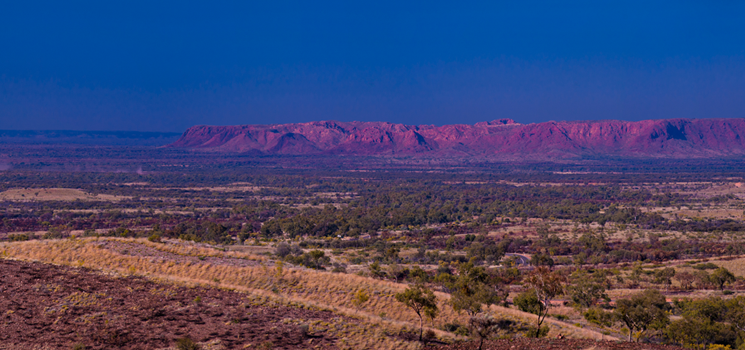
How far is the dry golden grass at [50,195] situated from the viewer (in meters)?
111

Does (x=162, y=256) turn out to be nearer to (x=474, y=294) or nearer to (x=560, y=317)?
(x=474, y=294)

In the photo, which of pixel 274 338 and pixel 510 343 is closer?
pixel 510 343

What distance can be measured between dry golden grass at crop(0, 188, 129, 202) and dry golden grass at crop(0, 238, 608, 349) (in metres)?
93.8

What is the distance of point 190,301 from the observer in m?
22.2

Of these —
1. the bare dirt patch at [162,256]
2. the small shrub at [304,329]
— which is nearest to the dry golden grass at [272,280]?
the bare dirt patch at [162,256]

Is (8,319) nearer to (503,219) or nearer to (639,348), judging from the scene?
(639,348)

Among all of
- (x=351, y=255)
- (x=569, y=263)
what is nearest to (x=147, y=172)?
(x=351, y=255)

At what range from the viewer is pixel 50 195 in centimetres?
11625

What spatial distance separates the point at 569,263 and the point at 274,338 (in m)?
39.8

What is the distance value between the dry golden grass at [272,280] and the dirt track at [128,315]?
1.97 metres

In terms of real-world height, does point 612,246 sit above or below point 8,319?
below

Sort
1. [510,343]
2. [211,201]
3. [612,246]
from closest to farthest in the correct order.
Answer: [510,343] → [612,246] → [211,201]

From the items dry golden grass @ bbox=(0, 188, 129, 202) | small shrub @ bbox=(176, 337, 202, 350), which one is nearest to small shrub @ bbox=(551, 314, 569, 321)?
small shrub @ bbox=(176, 337, 202, 350)

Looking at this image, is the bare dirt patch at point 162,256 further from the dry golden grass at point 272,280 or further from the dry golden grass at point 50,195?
the dry golden grass at point 50,195
